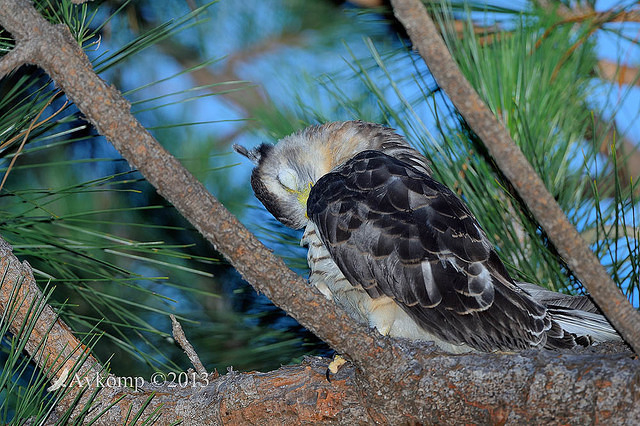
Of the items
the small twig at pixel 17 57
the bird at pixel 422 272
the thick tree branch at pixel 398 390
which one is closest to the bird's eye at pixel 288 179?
the bird at pixel 422 272

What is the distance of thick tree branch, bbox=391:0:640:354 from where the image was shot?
1177 mm

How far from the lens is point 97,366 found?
1.94 m

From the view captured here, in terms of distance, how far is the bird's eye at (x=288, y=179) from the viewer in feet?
9.14

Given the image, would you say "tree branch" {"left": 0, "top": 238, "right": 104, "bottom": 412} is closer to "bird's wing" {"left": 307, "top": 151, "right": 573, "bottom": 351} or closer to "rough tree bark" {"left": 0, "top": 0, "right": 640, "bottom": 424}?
"rough tree bark" {"left": 0, "top": 0, "right": 640, "bottom": 424}

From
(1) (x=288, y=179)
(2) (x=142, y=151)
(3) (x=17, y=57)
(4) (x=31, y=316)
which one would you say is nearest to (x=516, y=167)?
(2) (x=142, y=151)

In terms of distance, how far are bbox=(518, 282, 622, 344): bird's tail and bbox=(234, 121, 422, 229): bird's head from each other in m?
0.87

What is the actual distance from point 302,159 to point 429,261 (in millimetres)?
990

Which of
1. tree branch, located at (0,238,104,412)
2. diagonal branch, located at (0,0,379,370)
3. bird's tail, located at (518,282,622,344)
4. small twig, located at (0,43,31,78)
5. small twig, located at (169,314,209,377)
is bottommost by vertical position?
bird's tail, located at (518,282,622,344)

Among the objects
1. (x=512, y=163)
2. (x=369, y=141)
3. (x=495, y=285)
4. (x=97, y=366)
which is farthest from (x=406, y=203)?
(x=97, y=366)

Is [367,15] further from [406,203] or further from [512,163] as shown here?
[512,163]

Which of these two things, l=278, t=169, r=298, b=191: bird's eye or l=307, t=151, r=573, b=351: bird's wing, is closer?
l=307, t=151, r=573, b=351: bird's wing

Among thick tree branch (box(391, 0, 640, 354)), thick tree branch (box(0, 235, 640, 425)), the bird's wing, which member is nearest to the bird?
the bird's wing

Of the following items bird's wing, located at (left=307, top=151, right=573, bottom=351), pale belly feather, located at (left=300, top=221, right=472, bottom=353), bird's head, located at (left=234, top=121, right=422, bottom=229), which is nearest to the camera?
bird's wing, located at (left=307, top=151, right=573, bottom=351)

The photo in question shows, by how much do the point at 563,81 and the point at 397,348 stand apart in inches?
65.0
